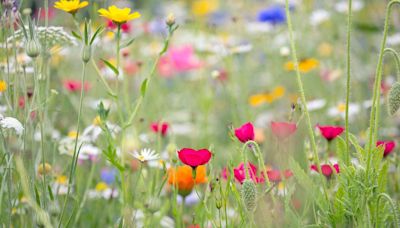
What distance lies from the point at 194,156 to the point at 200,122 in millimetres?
1933

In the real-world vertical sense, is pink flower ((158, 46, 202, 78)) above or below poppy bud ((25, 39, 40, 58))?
below

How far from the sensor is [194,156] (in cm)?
164

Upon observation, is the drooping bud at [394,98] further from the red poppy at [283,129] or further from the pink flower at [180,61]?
the pink flower at [180,61]

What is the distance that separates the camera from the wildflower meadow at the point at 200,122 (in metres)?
1.62

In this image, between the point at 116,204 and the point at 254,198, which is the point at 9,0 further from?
the point at 116,204

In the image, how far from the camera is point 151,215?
1.86 meters

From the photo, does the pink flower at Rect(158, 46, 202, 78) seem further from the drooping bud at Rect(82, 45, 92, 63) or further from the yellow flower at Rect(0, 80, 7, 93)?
the drooping bud at Rect(82, 45, 92, 63)

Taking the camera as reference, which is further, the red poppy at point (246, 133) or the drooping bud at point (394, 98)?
the red poppy at point (246, 133)

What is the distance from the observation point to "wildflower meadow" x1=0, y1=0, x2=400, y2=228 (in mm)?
1619

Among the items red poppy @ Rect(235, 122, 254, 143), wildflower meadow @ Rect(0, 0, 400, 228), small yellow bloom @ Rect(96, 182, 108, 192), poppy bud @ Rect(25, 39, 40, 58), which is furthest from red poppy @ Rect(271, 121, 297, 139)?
small yellow bloom @ Rect(96, 182, 108, 192)

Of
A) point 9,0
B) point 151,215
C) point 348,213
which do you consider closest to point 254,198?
point 348,213

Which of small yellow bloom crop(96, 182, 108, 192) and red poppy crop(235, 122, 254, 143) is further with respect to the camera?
small yellow bloom crop(96, 182, 108, 192)

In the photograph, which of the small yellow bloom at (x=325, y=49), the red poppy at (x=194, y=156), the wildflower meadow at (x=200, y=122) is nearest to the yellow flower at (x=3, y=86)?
the wildflower meadow at (x=200, y=122)

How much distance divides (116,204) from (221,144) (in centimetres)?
139
